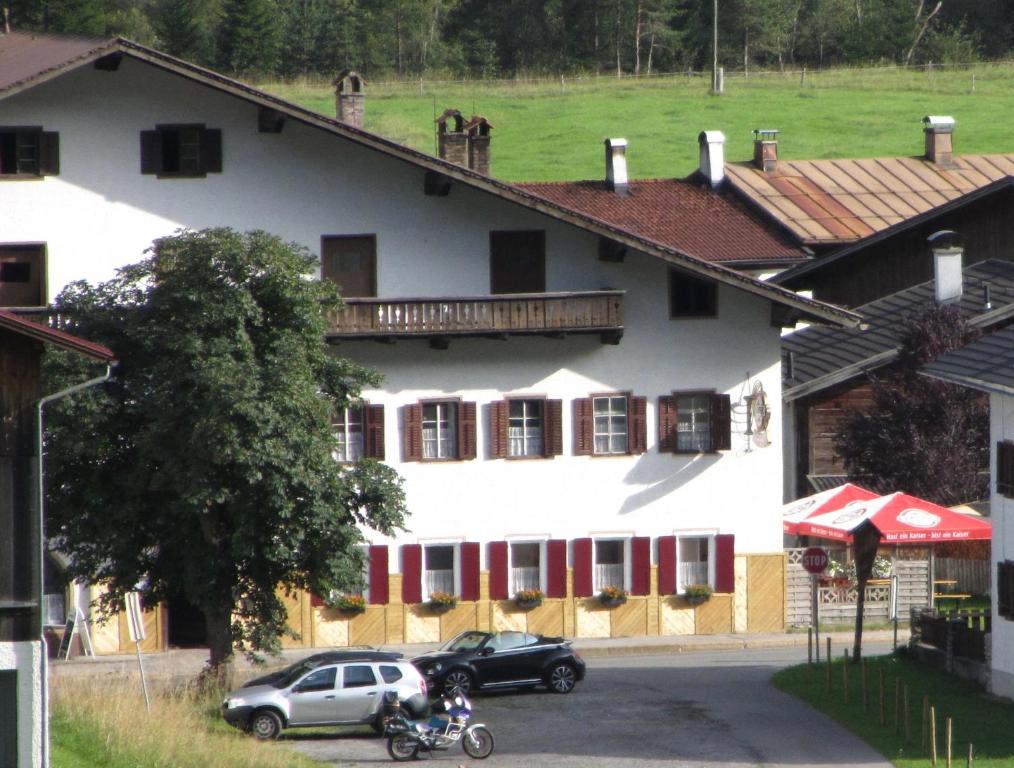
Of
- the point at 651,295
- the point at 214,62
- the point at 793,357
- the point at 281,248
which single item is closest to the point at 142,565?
the point at 281,248

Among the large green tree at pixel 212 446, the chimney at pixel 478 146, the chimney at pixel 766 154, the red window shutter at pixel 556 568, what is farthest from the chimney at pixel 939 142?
the large green tree at pixel 212 446

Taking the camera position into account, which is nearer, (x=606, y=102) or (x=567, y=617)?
(x=567, y=617)

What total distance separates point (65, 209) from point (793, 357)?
1748 centimetres

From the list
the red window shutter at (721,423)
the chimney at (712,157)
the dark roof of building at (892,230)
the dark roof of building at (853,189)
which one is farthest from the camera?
the chimney at (712,157)

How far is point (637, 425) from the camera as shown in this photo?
134ft

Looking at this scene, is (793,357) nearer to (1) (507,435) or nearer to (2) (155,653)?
(1) (507,435)

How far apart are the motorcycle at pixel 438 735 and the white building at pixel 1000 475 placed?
8.34m

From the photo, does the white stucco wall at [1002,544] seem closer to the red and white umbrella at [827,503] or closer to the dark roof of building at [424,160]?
the red and white umbrella at [827,503]

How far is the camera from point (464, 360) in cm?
4019

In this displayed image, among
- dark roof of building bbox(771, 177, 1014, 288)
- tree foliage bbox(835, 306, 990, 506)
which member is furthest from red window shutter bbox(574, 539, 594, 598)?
dark roof of building bbox(771, 177, 1014, 288)

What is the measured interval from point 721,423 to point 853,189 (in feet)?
71.9

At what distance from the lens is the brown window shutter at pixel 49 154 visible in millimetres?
39031

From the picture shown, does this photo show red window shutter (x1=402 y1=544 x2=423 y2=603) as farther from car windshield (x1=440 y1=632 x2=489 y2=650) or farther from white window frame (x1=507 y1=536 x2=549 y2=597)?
car windshield (x1=440 y1=632 x2=489 y2=650)

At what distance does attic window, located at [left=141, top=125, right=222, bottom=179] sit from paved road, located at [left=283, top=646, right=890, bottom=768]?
12506mm
